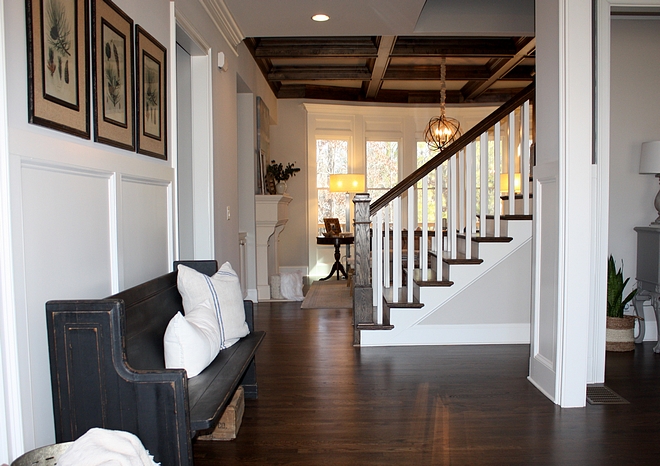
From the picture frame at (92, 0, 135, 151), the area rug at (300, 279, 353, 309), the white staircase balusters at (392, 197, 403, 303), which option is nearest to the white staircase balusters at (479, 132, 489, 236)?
the white staircase balusters at (392, 197, 403, 303)

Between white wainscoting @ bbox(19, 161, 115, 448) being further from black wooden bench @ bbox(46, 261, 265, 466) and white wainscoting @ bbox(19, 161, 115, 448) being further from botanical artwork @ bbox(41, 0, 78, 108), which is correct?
botanical artwork @ bbox(41, 0, 78, 108)

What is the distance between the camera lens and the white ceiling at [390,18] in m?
4.25

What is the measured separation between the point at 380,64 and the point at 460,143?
8.96 ft

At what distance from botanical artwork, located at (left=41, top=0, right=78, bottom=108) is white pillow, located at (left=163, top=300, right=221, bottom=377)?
0.93m

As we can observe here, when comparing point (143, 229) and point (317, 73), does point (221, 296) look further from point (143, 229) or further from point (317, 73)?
point (317, 73)

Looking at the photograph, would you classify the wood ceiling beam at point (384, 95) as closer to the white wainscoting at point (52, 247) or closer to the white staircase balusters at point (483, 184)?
the white staircase balusters at point (483, 184)

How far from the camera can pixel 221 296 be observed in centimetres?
272

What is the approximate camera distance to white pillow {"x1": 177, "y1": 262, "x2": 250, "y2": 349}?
261 cm

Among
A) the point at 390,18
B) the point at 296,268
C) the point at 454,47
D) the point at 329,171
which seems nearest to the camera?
the point at 390,18

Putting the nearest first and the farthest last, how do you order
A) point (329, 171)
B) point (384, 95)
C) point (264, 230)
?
1. point (264, 230)
2. point (329, 171)
3. point (384, 95)

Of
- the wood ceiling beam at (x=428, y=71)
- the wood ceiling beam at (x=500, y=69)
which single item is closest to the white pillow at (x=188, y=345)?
the wood ceiling beam at (x=500, y=69)

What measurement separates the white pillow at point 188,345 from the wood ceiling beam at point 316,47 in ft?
13.8

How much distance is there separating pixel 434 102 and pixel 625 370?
20.5ft

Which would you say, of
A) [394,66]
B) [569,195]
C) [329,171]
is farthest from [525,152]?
[329,171]
